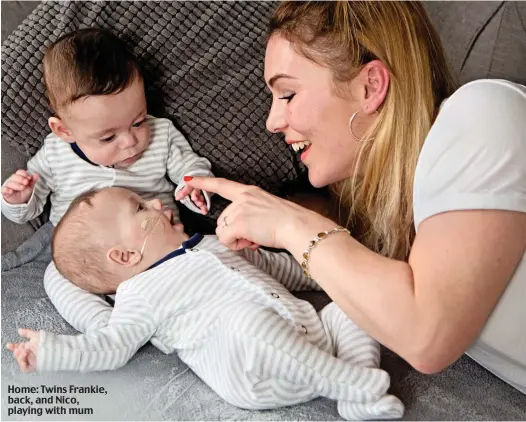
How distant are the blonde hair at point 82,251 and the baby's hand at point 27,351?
0.71 ft

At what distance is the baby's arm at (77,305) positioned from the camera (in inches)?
55.6

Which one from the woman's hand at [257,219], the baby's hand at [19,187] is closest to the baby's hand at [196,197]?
the woman's hand at [257,219]

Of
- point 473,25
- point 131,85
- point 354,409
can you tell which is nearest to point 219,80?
point 131,85

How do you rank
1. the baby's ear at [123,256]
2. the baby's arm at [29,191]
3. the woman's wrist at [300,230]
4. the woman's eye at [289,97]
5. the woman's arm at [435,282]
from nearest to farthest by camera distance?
the woman's arm at [435,282], the woman's wrist at [300,230], the woman's eye at [289,97], the baby's ear at [123,256], the baby's arm at [29,191]

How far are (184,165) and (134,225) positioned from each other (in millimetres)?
233

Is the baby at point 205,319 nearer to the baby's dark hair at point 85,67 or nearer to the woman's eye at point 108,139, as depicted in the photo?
the woman's eye at point 108,139

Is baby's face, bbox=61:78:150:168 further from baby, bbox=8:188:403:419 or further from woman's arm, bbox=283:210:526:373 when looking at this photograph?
woman's arm, bbox=283:210:526:373

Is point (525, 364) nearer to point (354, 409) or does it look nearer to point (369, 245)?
point (354, 409)

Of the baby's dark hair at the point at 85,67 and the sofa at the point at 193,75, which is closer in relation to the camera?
the baby's dark hair at the point at 85,67

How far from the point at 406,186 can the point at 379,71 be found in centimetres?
22

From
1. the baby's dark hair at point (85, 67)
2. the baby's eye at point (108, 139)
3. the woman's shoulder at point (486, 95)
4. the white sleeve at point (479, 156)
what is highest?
the woman's shoulder at point (486, 95)

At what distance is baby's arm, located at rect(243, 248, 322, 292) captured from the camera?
1.60m

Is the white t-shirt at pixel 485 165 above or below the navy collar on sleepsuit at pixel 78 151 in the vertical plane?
above

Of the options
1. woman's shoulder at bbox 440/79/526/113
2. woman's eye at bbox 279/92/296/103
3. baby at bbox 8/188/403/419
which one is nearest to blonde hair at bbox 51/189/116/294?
baby at bbox 8/188/403/419
